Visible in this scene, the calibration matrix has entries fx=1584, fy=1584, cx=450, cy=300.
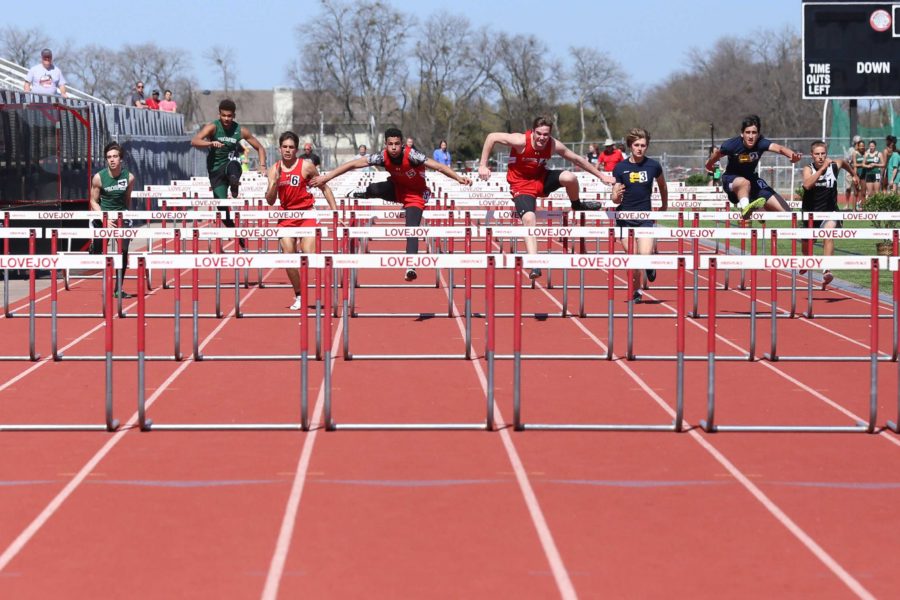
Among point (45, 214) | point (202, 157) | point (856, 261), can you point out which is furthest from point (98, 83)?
point (856, 261)

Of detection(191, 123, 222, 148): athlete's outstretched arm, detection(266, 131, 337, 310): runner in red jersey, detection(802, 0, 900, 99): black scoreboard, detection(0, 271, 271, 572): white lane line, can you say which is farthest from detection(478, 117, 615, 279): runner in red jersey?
detection(802, 0, 900, 99): black scoreboard

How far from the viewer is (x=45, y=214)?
56.9 ft

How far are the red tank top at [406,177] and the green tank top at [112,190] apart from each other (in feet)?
10.1

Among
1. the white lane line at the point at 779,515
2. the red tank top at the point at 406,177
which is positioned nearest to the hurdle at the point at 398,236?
the red tank top at the point at 406,177

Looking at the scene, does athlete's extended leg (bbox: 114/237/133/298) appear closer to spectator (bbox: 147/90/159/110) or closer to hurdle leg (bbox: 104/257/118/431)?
hurdle leg (bbox: 104/257/118/431)

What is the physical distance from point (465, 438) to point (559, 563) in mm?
2795

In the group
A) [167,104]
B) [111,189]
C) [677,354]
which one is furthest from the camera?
[167,104]

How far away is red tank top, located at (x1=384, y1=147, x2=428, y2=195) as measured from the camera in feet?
54.2

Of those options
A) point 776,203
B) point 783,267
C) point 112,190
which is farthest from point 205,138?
point 783,267

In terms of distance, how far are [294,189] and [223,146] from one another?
289cm

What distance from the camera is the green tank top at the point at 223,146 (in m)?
18.9

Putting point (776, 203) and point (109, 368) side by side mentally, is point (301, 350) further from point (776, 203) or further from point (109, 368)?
point (776, 203)

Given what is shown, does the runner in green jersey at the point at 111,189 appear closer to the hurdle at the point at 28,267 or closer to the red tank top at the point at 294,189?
the hurdle at the point at 28,267

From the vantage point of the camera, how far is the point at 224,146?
1889cm
